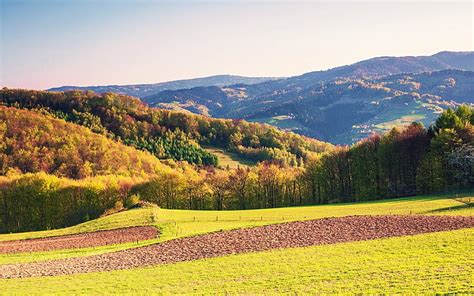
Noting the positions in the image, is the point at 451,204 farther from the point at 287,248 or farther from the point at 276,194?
the point at 276,194

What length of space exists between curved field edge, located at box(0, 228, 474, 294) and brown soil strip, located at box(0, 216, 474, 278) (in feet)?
11.0

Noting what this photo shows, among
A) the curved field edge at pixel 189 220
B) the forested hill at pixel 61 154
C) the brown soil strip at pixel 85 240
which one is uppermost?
the forested hill at pixel 61 154

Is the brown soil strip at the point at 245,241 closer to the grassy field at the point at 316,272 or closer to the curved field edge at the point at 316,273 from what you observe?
the curved field edge at the point at 316,273

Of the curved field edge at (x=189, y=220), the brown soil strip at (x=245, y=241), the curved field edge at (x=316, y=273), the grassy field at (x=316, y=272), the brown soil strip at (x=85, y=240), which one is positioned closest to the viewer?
the curved field edge at (x=316, y=273)

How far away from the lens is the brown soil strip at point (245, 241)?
130 feet

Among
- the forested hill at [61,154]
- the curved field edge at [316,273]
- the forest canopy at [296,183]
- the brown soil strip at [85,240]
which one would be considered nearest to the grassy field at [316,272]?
the curved field edge at [316,273]

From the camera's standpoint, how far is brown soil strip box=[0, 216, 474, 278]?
130 ft

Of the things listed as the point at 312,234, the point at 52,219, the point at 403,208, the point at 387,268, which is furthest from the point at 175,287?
the point at 52,219

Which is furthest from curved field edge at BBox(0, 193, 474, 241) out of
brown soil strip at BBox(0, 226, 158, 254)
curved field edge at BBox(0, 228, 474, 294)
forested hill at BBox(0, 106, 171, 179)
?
forested hill at BBox(0, 106, 171, 179)

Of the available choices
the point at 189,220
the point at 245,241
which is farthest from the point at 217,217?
the point at 245,241

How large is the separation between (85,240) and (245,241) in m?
25.9

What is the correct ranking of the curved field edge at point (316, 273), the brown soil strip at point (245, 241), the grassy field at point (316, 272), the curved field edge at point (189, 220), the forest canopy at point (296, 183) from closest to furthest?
1. the curved field edge at point (316, 273)
2. the grassy field at point (316, 272)
3. the brown soil strip at point (245, 241)
4. the curved field edge at point (189, 220)
5. the forest canopy at point (296, 183)

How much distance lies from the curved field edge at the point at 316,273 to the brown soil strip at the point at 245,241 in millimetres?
3356

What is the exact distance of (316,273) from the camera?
1085 inches
